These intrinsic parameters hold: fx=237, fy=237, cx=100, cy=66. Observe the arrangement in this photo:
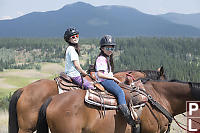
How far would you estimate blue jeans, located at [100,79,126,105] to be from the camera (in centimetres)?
535

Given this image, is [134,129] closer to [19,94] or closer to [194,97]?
[194,97]

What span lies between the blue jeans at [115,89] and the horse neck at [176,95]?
1184mm

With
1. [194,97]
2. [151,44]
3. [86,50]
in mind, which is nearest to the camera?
[194,97]

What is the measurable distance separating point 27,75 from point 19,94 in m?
84.1

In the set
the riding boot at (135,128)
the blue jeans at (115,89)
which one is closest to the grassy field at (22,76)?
the blue jeans at (115,89)

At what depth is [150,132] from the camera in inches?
216

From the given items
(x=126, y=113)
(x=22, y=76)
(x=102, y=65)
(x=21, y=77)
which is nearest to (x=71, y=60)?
(x=102, y=65)

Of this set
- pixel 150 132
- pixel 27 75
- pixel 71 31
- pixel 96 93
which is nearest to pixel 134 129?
pixel 150 132

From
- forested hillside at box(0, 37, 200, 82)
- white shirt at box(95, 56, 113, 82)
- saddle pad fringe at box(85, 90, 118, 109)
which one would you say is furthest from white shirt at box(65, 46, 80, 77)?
A: forested hillside at box(0, 37, 200, 82)

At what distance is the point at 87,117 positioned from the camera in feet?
16.6

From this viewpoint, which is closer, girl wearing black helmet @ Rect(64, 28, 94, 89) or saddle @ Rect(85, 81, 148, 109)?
saddle @ Rect(85, 81, 148, 109)

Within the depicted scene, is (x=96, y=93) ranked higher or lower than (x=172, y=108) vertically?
higher

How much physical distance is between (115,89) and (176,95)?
5.41ft

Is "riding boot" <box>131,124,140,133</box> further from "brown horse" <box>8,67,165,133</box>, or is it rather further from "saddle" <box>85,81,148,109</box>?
"brown horse" <box>8,67,165,133</box>
